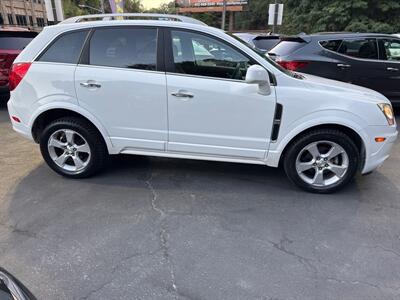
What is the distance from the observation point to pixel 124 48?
372cm

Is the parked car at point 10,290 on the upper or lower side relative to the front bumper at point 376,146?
upper

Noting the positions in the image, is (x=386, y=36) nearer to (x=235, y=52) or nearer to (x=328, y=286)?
(x=235, y=52)

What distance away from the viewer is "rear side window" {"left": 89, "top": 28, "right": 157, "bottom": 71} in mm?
3676

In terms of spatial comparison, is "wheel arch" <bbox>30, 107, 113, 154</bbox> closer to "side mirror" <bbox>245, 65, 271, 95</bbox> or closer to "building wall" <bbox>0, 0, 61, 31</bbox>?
"side mirror" <bbox>245, 65, 271, 95</bbox>

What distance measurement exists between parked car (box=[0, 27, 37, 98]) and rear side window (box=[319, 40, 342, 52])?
6.36 meters

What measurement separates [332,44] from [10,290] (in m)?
6.65

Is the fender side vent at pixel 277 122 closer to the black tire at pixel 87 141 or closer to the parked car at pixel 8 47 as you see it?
the black tire at pixel 87 141

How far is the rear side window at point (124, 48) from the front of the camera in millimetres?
3676

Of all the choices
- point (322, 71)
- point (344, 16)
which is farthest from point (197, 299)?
point (344, 16)

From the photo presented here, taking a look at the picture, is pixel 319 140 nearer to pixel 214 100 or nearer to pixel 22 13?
pixel 214 100

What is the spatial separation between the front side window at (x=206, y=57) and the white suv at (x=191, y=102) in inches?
0.4

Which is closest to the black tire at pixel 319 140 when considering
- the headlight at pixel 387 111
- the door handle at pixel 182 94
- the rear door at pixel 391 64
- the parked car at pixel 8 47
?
the headlight at pixel 387 111

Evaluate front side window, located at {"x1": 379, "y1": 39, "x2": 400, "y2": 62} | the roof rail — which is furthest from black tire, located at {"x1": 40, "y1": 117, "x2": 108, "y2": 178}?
front side window, located at {"x1": 379, "y1": 39, "x2": 400, "y2": 62}

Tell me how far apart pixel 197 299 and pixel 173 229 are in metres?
0.87
